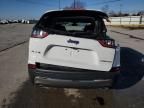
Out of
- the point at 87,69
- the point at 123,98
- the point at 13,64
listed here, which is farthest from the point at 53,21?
the point at 13,64

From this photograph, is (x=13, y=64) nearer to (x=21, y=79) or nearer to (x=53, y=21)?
(x=21, y=79)

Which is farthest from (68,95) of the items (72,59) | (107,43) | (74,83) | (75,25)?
(75,25)

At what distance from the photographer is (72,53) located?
183 inches

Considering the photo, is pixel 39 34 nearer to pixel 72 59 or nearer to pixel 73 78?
pixel 72 59

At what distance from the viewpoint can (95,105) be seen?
4.70 meters

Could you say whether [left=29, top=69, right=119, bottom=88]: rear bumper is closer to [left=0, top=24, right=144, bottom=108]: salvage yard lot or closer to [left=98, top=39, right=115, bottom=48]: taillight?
[left=0, top=24, right=144, bottom=108]: salvage yard lot

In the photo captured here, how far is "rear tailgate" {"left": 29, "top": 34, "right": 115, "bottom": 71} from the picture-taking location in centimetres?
461

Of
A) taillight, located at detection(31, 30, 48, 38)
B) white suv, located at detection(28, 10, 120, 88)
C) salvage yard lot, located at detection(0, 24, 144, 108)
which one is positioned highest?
taillight, located at detection(31, 30, 48, 38)

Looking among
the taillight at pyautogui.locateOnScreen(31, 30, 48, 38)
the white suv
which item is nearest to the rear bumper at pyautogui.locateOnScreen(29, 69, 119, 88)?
the white suv

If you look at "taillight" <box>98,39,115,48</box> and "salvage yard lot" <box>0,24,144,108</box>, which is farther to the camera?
"salvage yard lot" <box>0,24,144,108</box>

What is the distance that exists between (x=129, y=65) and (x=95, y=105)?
13.9 feet

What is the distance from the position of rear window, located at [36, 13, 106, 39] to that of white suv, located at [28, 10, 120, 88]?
19 mm

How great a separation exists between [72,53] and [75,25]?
4.92 feet

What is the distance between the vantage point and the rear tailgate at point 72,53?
4.61 meters
